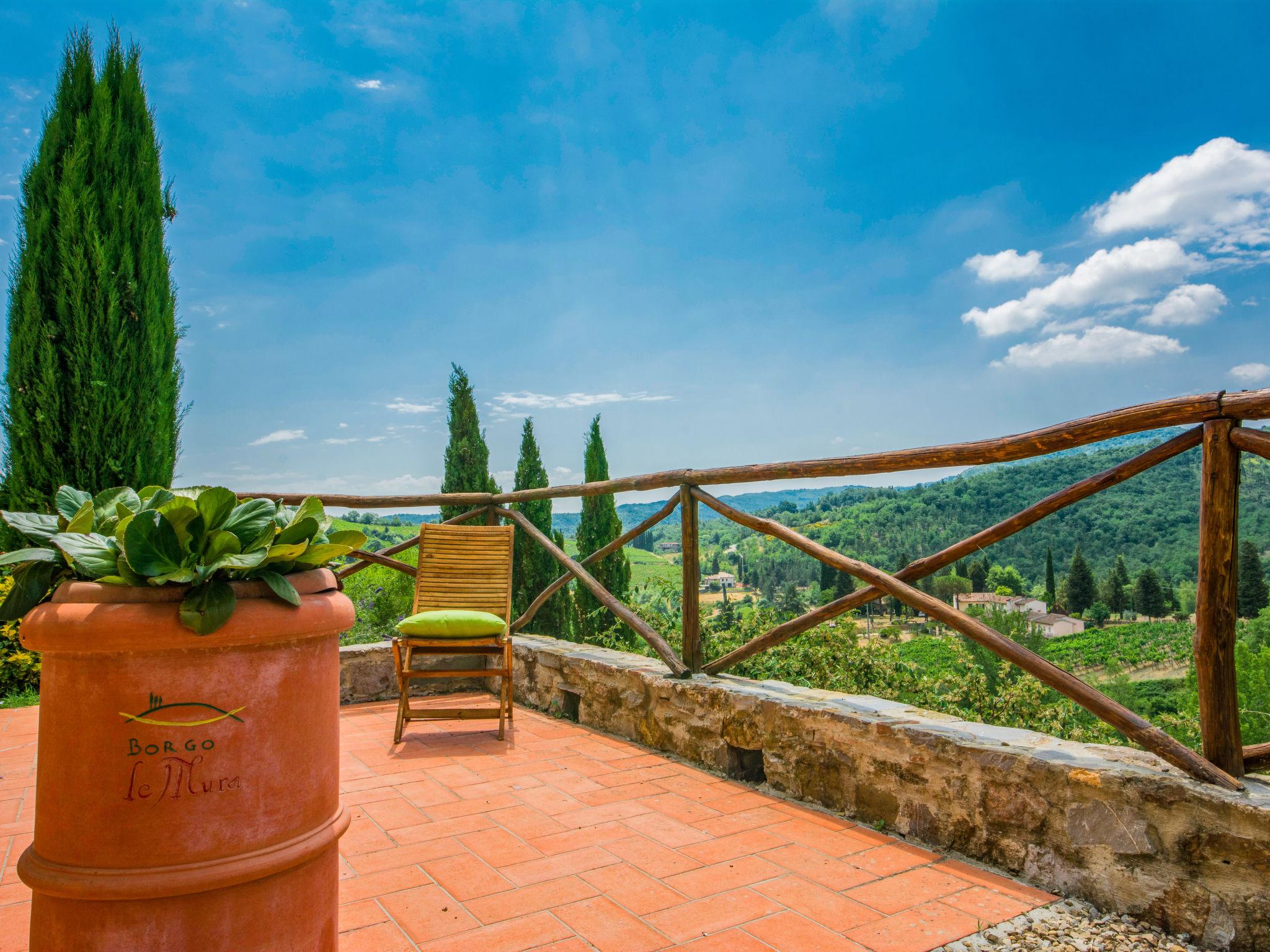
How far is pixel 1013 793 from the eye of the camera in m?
2.07

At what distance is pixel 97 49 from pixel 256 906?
23.3 feet

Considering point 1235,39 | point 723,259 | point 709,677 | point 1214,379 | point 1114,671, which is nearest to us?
point 1214,379

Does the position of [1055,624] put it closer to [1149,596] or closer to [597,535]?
[1149,596]

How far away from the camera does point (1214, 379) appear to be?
2.04m

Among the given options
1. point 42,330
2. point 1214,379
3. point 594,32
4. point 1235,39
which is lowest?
point 1214,379

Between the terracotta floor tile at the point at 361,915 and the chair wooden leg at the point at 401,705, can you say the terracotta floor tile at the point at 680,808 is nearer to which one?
the terracotta floor tile at the point at 361,915

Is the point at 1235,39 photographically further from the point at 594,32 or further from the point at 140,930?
the point at 140,930

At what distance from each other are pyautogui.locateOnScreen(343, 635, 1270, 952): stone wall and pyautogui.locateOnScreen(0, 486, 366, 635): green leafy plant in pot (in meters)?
1.84

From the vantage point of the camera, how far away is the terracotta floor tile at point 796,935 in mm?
1696

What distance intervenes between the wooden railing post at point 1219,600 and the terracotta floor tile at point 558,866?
1572 millimetres

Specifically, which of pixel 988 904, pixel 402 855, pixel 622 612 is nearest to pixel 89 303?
pixel 622 612

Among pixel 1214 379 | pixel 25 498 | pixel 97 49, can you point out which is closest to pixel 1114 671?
pixel 1214 379

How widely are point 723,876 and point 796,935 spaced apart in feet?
1.17

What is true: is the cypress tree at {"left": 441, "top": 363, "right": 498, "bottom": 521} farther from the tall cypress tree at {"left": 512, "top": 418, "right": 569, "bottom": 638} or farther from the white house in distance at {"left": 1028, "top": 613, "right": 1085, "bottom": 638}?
the white house in distance at {"left": 1028, "top": 613, "right": 1085, "bottom": 638}
